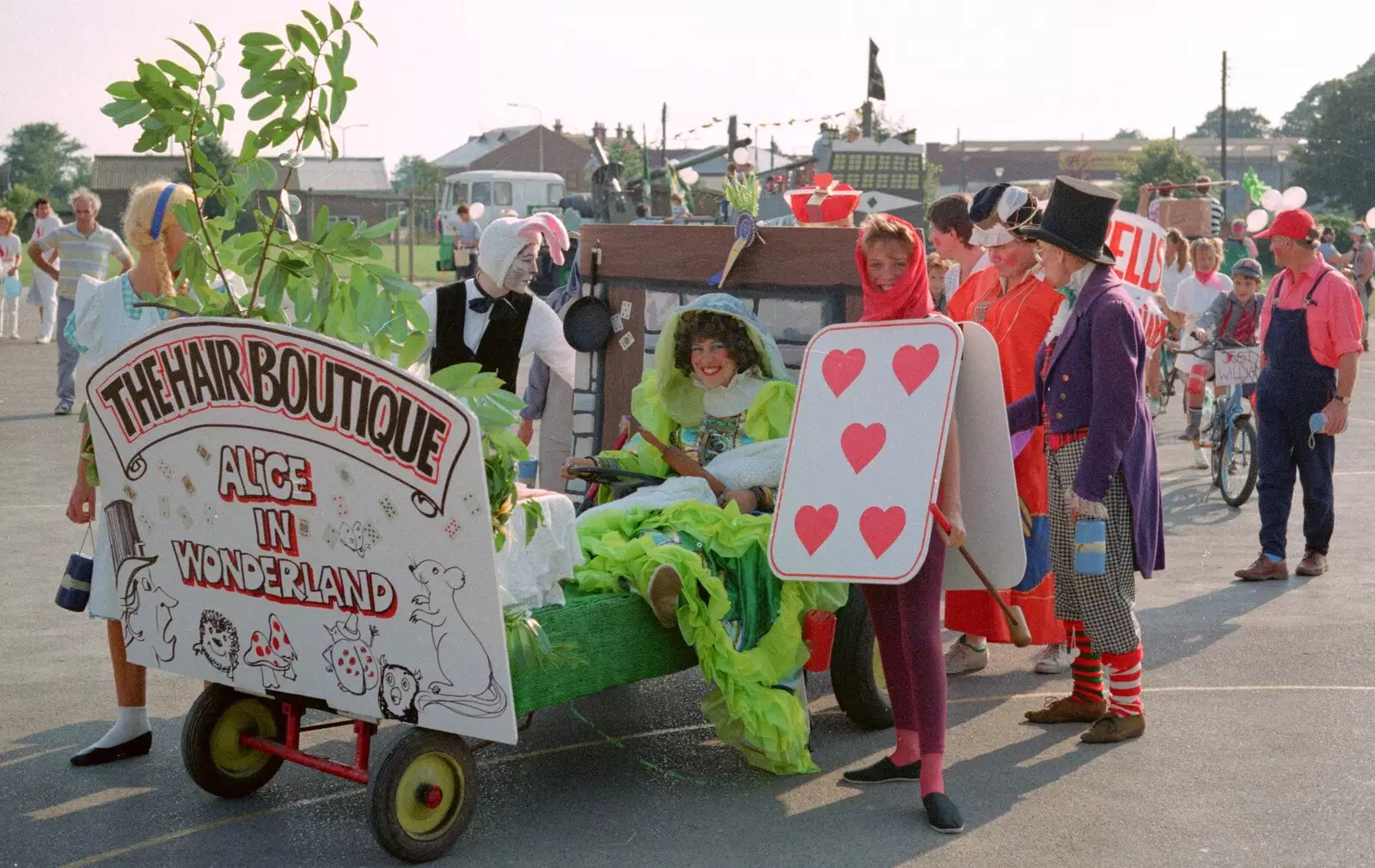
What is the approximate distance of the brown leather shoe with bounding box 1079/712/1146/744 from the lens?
232 inches

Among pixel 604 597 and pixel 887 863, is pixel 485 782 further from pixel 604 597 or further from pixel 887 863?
pixel 887 863

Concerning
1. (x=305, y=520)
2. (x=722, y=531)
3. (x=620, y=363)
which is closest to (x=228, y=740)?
(x=305, y=520)

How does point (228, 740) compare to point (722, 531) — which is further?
point (722, 531)

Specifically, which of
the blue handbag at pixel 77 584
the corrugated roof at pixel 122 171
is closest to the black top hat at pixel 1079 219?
the blue handbag at pixel 77 584

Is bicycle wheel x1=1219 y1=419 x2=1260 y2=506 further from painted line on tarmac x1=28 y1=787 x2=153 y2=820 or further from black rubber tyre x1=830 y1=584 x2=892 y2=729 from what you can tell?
painted line on tarmac x1=28 y1=787 x2=153 y2=820

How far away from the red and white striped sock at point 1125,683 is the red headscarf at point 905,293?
1.68 meters

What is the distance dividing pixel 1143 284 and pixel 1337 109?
250 feet

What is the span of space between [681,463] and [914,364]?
1.50m

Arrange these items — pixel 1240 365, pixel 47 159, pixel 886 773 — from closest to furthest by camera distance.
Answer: pixel 886 773 < pixel 1240 365 < pixel 47 159

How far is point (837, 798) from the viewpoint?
526 cm

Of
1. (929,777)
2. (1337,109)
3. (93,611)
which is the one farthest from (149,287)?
(1337,109)

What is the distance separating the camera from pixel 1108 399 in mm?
5648

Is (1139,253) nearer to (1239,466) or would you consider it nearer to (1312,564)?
(1312,564)

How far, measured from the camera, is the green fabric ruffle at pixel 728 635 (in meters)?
5.23
